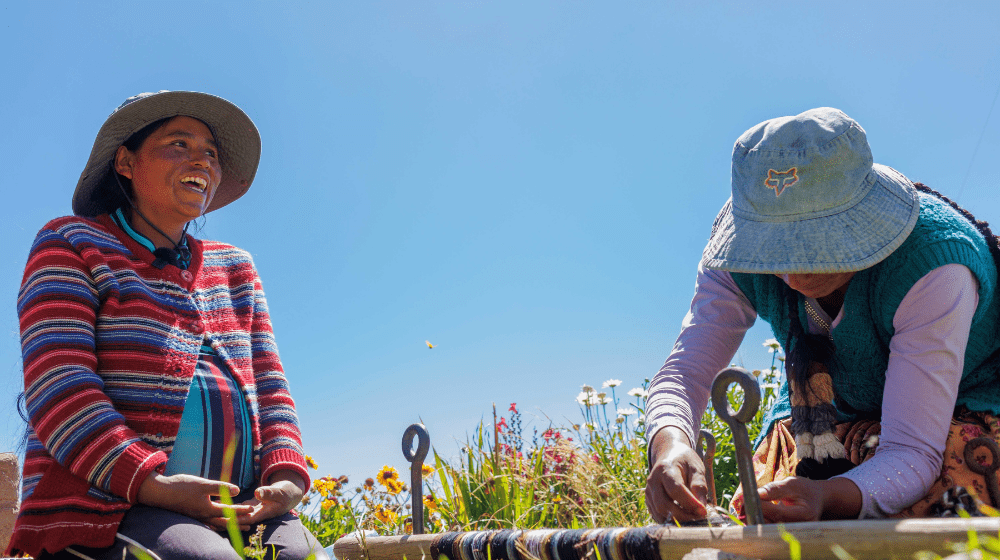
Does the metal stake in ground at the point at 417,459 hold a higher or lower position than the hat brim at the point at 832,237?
lower

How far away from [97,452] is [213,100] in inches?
64.0

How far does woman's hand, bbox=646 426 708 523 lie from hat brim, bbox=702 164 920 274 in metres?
0.55

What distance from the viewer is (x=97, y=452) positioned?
2059mm

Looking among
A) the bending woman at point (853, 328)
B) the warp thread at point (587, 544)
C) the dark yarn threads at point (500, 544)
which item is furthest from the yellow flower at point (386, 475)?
the warp thread at point (587, 544)

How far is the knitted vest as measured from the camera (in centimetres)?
198

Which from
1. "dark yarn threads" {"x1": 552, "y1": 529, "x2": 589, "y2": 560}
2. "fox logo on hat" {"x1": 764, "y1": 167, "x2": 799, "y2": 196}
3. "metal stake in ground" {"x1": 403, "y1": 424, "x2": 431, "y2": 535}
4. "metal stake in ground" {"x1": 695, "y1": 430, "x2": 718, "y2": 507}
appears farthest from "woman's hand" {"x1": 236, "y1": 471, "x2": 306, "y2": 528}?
"fox logo on hat" {"x1": 764, "y1": 167, "x2": 799, "y2": 196}

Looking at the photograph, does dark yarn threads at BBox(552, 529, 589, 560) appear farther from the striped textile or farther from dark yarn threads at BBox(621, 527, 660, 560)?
the striped textile

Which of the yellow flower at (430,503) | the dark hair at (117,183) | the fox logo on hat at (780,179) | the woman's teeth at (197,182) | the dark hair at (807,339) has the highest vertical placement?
the dark hair at (117,183)

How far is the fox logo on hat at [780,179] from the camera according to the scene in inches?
78.2

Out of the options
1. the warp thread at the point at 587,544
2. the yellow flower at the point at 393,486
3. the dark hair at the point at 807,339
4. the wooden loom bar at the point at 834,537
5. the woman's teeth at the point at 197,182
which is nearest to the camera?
the wooden loom bar at the point at 834,537

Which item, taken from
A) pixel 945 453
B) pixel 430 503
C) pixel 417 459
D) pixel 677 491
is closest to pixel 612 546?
pixel 677 491

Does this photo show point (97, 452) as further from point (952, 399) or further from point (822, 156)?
point (952, 399)

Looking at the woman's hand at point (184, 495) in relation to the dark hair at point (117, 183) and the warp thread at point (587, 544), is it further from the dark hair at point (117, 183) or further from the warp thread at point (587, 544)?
the dark hair at point (117, 183)

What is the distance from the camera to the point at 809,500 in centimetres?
162
